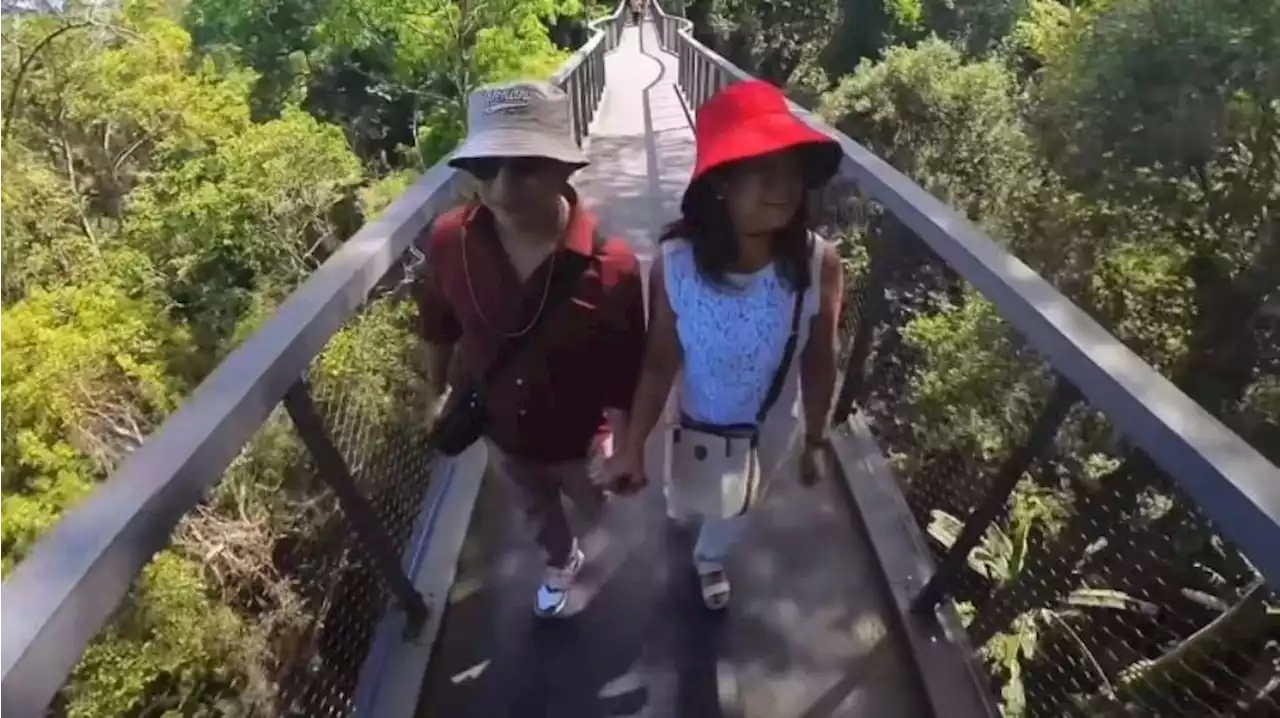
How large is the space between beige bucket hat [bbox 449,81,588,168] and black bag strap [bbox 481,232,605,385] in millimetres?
171

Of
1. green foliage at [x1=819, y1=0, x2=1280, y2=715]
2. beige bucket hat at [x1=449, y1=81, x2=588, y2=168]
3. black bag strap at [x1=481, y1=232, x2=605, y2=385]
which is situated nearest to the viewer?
beige bucket hat at [x1=449, y1=81, x2=588, y2=168]

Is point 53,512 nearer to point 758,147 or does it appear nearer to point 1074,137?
point 1074,137

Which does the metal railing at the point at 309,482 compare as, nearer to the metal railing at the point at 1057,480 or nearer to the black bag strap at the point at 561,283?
the black bag strap at the point at 561,283

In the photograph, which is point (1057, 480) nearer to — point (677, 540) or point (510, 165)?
point (677, 540)

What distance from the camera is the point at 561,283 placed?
2.09m

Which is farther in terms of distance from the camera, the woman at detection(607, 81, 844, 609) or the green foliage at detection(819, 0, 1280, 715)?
the green foliage at detection(819, 0, 1280, 715)

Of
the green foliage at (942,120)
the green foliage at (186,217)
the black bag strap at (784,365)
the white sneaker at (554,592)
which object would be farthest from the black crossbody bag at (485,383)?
the green foliage at (942,120)

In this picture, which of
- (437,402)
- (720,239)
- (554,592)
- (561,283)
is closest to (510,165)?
(561,283)

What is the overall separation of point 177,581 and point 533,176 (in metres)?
8.13

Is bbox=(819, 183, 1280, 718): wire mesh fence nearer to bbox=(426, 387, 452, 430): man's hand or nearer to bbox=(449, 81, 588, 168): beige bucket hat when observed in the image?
bbox=(449, 81, 588, 168): beige bucket hat

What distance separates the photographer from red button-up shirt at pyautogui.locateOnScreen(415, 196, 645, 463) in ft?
6.89

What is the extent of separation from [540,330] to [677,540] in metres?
1.16

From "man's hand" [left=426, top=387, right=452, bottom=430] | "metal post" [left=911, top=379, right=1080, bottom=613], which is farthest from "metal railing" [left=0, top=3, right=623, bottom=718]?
"metal post" [left=911, top=379, right=1080, bottom=613]

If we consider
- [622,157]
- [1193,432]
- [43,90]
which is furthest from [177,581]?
[43,90]
